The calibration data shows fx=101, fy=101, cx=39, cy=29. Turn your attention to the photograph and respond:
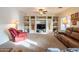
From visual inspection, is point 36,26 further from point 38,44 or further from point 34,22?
point 38,44

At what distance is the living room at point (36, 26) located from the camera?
64.1 inches

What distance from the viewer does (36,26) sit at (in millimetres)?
1833

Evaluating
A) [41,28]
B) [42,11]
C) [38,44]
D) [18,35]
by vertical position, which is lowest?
[38,44]

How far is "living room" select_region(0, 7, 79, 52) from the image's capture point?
163cm

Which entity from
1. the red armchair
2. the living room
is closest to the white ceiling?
the living room

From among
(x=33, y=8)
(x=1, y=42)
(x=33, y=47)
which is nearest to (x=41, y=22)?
(x=33, y=8)

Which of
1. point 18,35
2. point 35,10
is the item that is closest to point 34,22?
point 35,10

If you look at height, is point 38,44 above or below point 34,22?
below

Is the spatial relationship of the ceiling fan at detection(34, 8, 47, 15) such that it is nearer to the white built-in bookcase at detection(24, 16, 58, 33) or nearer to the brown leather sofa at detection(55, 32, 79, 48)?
the white built-in bookcase at detection(24, 16, 58, 33)

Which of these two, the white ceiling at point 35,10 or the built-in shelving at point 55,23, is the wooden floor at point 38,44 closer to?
the built-in shelving at point 55,23

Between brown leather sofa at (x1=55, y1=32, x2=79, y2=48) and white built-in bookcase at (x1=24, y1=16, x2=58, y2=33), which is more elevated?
white built-in bookcase at (x1=24, y1=16, x2=58, y2=33)

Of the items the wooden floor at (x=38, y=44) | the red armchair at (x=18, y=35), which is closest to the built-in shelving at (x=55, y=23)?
the wooden floor at (x=38, y=44)
